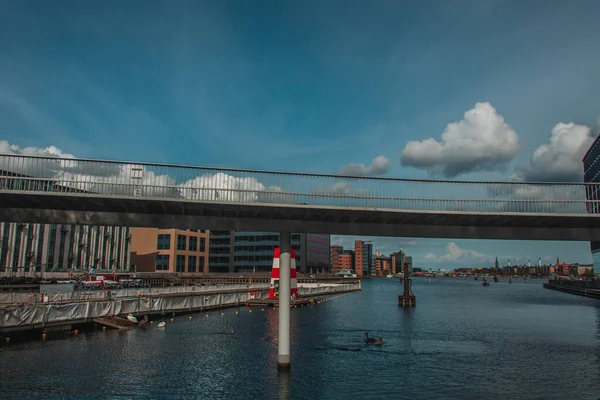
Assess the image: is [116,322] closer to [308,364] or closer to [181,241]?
[308,364]

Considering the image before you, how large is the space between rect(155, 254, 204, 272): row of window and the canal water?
95.2m

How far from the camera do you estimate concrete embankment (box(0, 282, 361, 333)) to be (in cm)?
3669

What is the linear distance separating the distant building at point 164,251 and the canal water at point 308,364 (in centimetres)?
9480

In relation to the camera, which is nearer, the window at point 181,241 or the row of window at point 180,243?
the row of window at point 180,243

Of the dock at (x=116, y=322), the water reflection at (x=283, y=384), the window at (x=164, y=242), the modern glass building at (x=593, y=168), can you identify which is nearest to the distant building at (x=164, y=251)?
the window at (x=164, y=242)

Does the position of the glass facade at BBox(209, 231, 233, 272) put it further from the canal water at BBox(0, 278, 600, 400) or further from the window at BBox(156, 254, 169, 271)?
the canal water at BBox(0, 278, 600, 400)

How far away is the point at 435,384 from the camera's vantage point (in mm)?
26844

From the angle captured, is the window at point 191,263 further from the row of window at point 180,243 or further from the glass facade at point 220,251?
the glass facade at point 220,251

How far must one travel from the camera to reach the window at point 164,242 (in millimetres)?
142837

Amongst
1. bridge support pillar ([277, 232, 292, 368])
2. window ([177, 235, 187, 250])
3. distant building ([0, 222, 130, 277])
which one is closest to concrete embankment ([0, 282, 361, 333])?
bridge support pillar ([277, 232, 292, 368])

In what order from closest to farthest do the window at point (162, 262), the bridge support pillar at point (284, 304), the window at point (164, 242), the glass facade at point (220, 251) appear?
the bridge support pillar at point (284, 304)
the window at point (162, 262)
the window at point (164, 242)
the glass facade at point (220, 251)

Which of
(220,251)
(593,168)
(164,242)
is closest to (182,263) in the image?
(164,242)

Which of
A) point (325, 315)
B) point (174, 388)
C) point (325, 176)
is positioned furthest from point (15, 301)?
point (325, 315)

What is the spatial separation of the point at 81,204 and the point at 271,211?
14.0m
